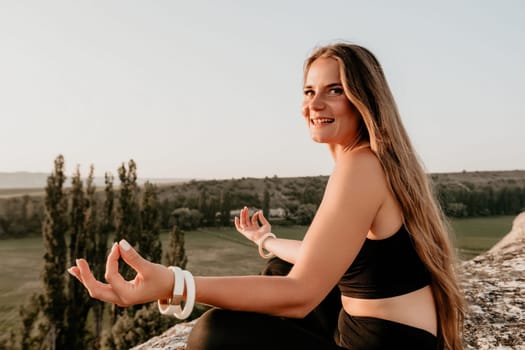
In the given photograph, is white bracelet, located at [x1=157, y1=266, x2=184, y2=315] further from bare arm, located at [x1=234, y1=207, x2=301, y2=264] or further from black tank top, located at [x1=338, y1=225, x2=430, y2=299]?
bare arm, located at [x1=234, y1=207, x2=301, y2=264]

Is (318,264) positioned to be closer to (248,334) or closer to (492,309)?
(248,334)

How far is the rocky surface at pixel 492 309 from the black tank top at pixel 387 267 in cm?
82

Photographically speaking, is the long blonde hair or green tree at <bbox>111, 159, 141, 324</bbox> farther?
green tree at <bbox>111, 159, 141, 324</bbox>

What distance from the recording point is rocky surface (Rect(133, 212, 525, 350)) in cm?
322

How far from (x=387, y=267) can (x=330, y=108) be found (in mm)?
722

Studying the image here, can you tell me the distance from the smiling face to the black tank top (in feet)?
1.56

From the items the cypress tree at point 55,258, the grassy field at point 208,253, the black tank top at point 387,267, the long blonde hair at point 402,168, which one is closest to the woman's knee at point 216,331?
the black tank top at point 387,267

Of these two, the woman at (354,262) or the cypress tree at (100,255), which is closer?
the woman at (354,262)

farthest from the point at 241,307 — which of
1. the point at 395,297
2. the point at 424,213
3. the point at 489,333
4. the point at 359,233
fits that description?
the point at 489,333

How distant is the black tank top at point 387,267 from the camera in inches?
77.9

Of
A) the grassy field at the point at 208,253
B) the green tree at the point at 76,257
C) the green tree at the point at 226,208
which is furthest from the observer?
the green tree at the point at 226,208

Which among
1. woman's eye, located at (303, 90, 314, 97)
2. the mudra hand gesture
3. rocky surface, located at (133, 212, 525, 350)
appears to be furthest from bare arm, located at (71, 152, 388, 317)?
rocky surface, located at (133, 212, 525, 350)

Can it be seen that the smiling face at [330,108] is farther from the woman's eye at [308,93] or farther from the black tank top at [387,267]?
the black tank top at [387,267]

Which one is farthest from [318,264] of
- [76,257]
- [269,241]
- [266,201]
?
[266,201]
